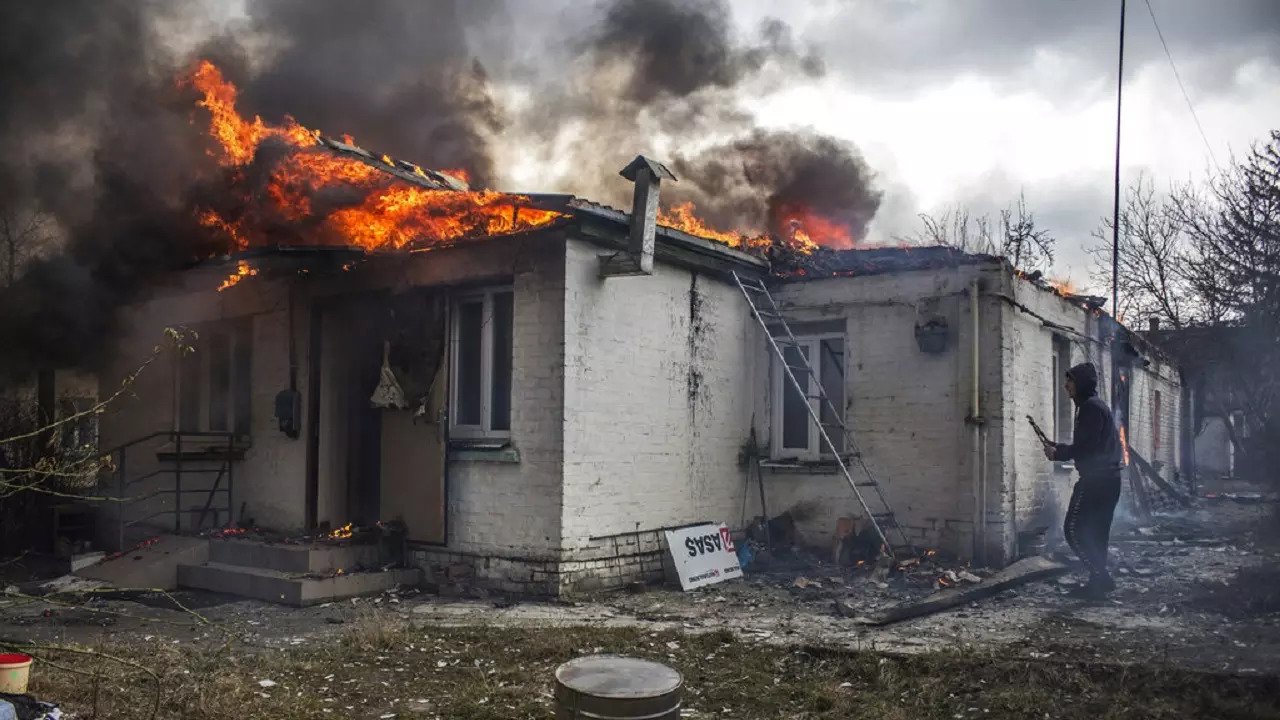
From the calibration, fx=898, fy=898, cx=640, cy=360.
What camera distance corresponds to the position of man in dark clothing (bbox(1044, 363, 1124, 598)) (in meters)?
8.43

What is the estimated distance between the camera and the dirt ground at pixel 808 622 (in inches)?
248

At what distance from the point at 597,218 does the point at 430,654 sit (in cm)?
Answer: 434

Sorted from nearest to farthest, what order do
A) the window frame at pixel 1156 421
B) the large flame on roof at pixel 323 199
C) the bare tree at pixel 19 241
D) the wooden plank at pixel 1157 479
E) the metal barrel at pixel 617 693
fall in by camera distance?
the metal barrel at pixel 617 693 < the large flame on roof at pixel 323 199 < the bare tree at pixel 19 241 < the wooden plank at pixel 1157 479 < the window frame at pixel 1156 421

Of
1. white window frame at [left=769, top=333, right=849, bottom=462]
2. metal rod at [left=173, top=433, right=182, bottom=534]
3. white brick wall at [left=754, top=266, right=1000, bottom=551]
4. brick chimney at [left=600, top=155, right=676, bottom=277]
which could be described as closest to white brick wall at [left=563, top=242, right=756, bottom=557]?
white window frame at [left=769, top=333, right=849, bottom=462]

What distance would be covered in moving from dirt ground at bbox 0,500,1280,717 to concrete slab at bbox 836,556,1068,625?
0.10 metres

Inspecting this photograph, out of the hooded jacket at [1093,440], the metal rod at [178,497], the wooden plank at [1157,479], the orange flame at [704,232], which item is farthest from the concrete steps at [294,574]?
the wooden plank at [1157,479]

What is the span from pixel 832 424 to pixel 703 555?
2499 millimetres

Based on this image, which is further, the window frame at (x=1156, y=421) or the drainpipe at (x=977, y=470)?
the window frame at (x=1156, y=421)

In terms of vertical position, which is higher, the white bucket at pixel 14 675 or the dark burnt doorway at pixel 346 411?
the dark burnt doorway at pixel 346 411

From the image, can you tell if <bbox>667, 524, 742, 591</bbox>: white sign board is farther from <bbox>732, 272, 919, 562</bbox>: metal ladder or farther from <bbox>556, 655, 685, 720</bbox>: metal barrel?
<bbox>556, 655, 685, 720</bbox>: metal barrel

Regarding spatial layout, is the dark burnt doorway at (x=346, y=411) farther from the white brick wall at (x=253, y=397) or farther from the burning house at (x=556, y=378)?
the white brick wall at (x=253, y=397)

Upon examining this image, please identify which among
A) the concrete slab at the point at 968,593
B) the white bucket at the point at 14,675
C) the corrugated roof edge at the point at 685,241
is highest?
the corrugated roof edge at the point at 685,241

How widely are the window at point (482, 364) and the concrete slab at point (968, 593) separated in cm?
396

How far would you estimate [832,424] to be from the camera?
11.1 metres
